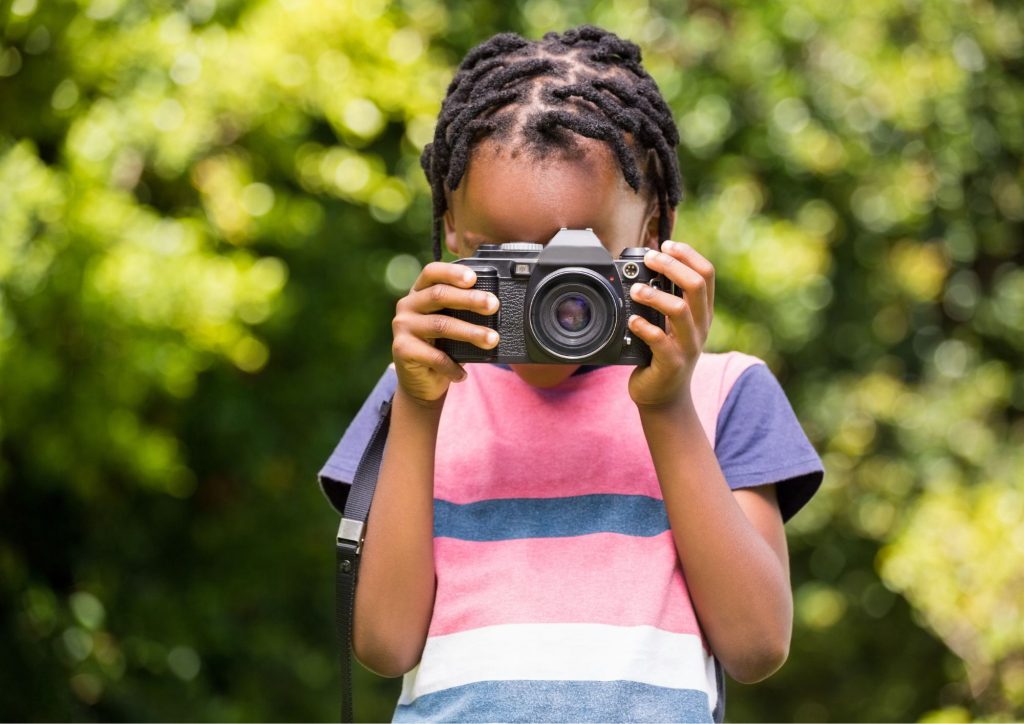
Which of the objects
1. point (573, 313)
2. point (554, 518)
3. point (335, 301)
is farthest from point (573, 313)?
point (335, 301)

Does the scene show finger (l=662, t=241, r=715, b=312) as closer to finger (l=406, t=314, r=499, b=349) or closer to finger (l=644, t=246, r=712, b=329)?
finger (l=644, t=246, r=712, b=329)

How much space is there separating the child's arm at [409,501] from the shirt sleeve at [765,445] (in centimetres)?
31

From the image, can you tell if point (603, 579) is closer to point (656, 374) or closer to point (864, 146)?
point (656, 374)

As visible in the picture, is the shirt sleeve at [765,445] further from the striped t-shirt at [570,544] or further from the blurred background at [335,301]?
the blurred background at [335,301]

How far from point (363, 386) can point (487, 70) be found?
97.6 inches

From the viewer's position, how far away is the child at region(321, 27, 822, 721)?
1.27m

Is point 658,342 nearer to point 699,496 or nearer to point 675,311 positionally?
point 675,311

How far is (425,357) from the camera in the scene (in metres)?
1.32

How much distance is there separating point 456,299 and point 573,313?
0.13 metres

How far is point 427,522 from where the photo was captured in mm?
1345

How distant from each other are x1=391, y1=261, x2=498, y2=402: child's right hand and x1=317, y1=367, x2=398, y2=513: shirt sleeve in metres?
0.16

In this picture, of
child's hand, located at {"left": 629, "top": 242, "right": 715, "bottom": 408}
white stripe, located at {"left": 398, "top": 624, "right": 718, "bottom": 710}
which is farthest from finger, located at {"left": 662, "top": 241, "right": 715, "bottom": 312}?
white stripe, located at {"left": 398, "top": 624, "right": 718, "bottom": 710}

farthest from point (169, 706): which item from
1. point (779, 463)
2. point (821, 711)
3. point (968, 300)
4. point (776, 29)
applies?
point (968, 300)

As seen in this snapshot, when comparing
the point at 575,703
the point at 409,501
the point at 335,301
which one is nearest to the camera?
the point at 575,703
